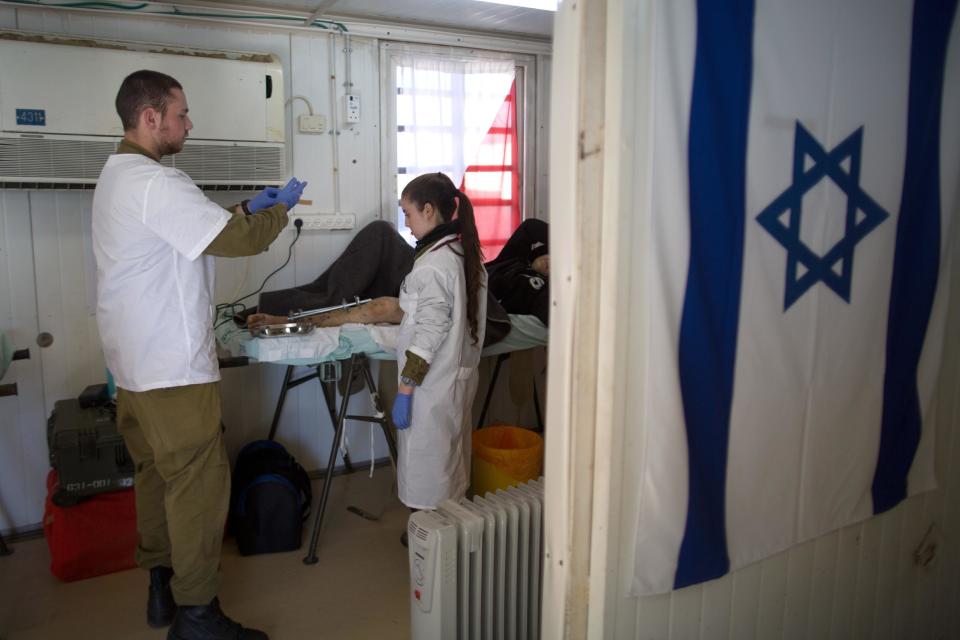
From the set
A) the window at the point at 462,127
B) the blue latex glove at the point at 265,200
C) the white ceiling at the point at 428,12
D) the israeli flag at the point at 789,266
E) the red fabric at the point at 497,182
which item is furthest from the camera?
the red fabric at the point at 497,182

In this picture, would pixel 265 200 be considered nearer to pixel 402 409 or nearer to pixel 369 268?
pixel 402 409

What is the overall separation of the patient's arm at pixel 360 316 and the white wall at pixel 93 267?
590mm

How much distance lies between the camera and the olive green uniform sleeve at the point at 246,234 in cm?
201

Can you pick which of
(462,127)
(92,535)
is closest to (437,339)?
(92,535)

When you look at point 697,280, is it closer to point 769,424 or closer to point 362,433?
point 769,424

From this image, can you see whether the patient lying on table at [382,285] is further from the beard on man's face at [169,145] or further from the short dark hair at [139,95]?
the short dark hair at [139,95]

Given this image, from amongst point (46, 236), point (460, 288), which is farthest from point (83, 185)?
point (460, 288)

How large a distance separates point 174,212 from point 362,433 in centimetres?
196

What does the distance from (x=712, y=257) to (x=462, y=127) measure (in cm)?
260

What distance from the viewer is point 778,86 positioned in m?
1.35

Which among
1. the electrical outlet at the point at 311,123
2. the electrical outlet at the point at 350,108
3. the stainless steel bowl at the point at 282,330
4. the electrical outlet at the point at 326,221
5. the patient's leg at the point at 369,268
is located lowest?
the stainless steel bowl at the point at 282,330

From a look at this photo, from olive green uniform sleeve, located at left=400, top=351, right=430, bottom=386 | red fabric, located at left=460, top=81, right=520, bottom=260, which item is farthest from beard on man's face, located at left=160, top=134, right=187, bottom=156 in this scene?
red fabric, located at left=460, top=81, right=520, bottom=260

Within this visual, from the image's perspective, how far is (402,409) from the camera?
2.41m

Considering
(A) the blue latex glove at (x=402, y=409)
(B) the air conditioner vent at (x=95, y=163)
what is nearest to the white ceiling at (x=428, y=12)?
(B) the air conditioner vent at (x=95, y=163)
